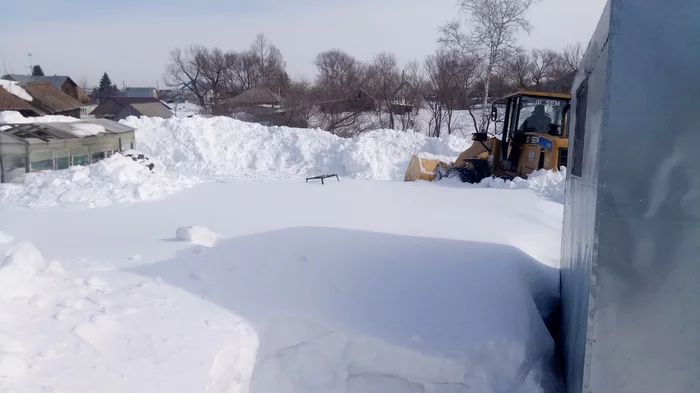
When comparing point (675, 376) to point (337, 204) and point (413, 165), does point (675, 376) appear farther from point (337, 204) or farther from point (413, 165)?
point (413, 165)

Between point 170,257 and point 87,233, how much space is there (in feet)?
7.33

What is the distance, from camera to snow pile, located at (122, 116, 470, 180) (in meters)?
19.4

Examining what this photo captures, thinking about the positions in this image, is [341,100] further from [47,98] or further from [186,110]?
[186,110]

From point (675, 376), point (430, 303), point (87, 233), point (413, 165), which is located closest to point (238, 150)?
point (413, 165)

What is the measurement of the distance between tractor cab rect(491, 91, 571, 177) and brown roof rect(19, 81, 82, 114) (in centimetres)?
3319

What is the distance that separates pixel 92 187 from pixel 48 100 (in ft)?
103

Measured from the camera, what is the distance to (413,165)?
15945 millimetres

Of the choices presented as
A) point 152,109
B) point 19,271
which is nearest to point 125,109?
point 152,109

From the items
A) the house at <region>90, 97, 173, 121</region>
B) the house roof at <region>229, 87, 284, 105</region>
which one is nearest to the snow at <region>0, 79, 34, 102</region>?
the house at <region>90, 97, 173, 121</region>

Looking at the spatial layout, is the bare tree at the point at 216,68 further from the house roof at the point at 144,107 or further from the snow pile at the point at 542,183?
the snow pile at the point at 542,183

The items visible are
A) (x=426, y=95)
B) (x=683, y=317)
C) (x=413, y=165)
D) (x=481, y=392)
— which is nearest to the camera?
(x=683, y=317)

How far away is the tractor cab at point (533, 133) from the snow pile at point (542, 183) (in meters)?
0.28

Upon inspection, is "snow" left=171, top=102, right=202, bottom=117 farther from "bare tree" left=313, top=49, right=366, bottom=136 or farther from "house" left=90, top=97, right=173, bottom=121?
"bare tree" left=313, top=49, right=366, bottom=136

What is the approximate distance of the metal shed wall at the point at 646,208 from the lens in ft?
9.12
